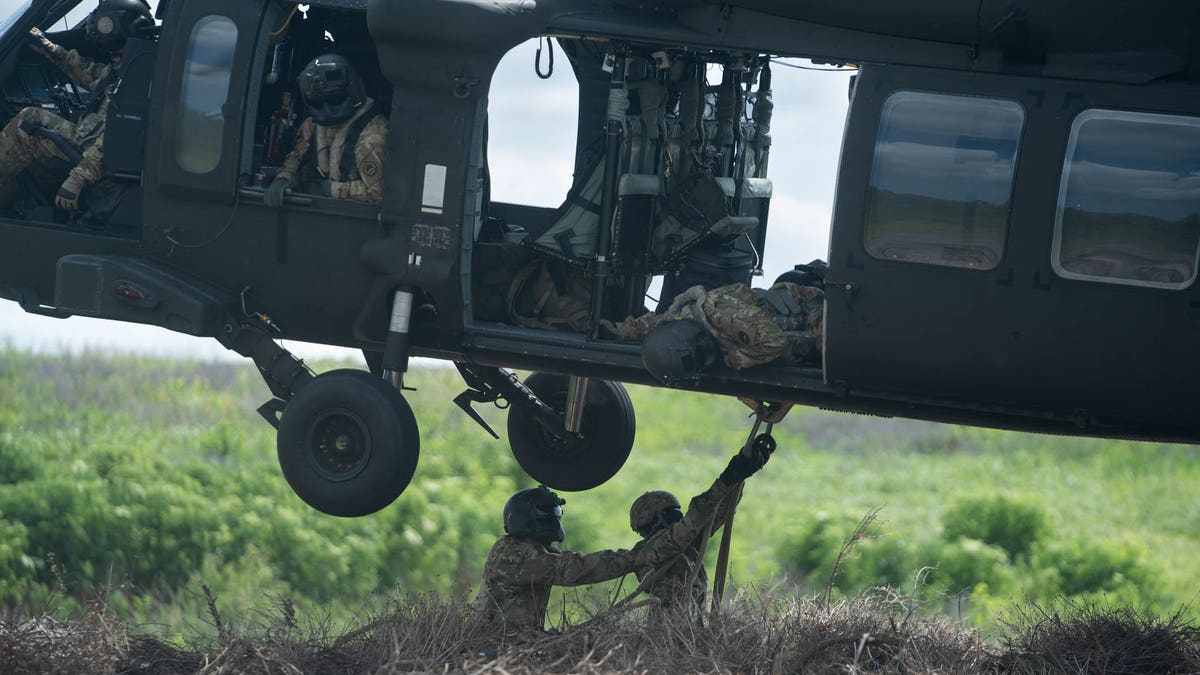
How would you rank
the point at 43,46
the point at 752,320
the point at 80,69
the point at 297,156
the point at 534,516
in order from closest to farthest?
the point at 752,320
the point at 297,156
the point at 534,516
the point at 43,46
the point at 80,69

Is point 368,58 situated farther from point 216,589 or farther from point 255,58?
point 216,589

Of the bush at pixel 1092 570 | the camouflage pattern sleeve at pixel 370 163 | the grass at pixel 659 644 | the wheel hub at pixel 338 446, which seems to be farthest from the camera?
the bush at pixel 1092 570

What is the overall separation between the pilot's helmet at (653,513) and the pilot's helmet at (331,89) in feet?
9.88

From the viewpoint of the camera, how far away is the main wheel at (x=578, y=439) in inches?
440

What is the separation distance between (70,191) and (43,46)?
3.81ft

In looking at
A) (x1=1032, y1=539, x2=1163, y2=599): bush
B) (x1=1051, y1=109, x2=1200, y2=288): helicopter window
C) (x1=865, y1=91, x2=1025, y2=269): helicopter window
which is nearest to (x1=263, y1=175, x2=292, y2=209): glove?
(x1=865, y1=91, x2=1025, y2=269): helicopter window

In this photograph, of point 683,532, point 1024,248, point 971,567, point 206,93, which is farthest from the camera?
point 971,567

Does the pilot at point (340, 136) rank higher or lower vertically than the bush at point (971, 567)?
higher

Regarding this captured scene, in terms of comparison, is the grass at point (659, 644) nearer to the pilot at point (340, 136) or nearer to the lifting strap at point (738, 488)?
the lifting strap at point (738, 488)

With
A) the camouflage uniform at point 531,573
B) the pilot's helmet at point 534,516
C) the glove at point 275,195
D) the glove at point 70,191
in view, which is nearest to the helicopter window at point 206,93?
the glove at point 275,195

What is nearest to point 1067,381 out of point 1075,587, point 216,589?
point 216,589

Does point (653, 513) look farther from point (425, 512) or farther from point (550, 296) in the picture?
point (425, 512)

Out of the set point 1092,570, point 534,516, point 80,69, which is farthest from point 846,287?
point 1092,570

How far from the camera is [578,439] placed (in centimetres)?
1124
